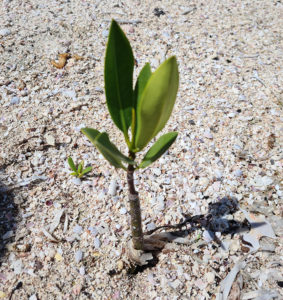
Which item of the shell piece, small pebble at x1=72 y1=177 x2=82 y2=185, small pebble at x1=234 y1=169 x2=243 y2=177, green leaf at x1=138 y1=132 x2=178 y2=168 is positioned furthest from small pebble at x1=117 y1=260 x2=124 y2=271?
the shell piece

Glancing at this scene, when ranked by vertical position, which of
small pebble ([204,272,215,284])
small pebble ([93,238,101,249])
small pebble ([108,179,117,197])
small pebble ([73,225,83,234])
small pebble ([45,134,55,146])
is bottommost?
small pebble ([204,272,215,284])

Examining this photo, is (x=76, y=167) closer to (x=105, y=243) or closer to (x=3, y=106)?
(x=105, y=243)

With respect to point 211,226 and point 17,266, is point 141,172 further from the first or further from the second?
point 17,266

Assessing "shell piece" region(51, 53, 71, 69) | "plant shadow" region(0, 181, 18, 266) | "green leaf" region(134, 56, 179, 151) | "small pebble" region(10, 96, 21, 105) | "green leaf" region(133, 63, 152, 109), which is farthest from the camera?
"shell piece" region(51, 53, 71, 69)

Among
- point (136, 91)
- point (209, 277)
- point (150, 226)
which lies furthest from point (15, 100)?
point (209, 277)

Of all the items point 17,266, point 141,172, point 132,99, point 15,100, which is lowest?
point 17,266

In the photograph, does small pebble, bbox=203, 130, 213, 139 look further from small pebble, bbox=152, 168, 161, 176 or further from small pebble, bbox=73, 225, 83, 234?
small pebble, bbox=73, 225, 83, 234

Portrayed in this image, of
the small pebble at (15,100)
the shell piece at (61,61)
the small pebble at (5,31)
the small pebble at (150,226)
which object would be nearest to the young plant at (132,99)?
the small pebble at (150,226)
